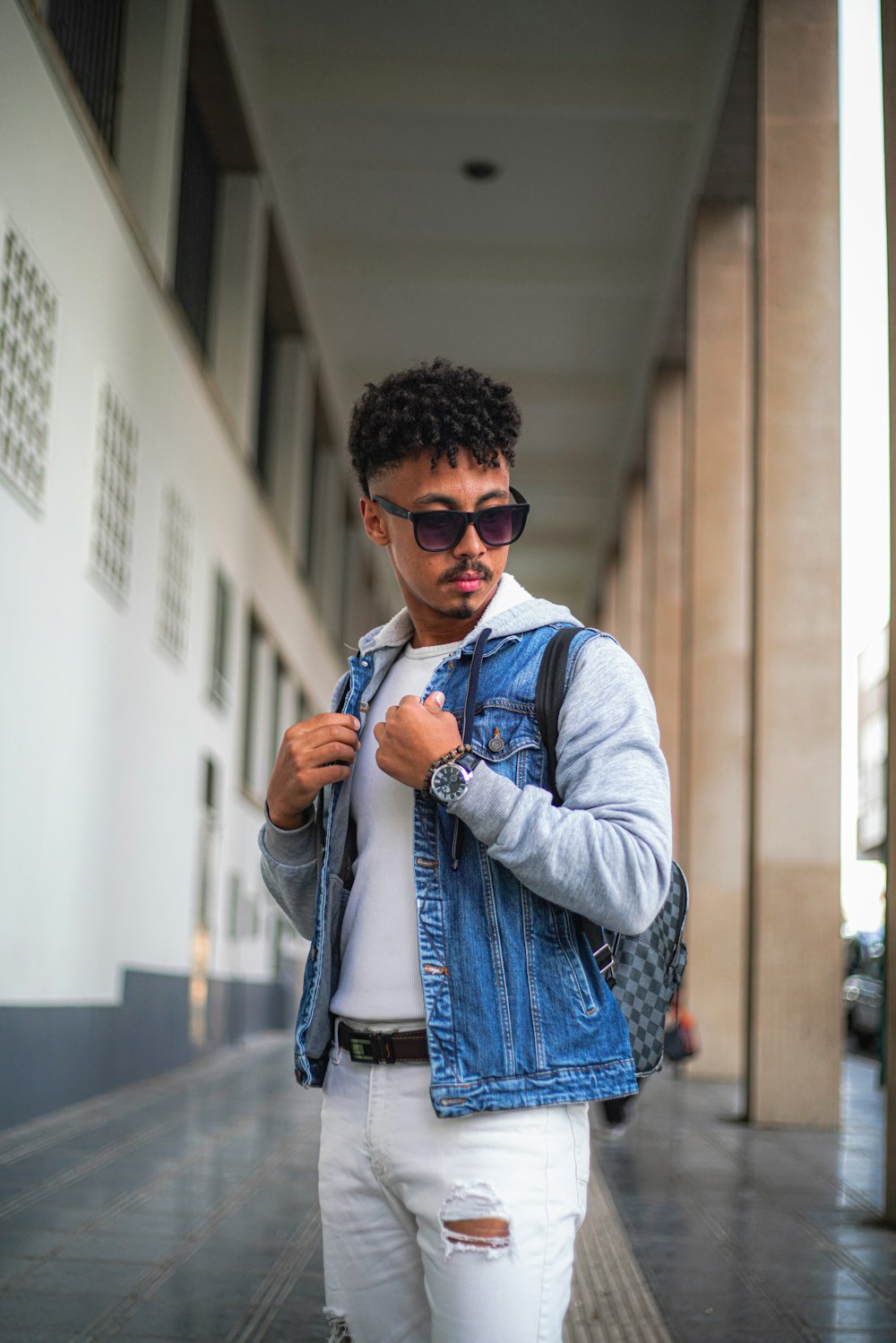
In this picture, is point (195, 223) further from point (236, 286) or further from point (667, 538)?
point (667, 538)

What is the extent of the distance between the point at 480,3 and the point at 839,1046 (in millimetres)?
8978

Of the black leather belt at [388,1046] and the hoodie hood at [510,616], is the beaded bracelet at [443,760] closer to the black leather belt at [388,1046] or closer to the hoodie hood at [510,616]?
the hoodie hood at [510,616]

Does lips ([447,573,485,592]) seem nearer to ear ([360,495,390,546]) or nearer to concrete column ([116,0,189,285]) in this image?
ear ([360,495,390,546])

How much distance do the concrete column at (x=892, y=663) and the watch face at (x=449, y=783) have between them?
408 cm

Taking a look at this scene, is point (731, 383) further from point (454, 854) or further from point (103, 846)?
A: point (454, 854)

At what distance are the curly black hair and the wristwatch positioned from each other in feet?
1.46

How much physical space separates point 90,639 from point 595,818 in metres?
7.38

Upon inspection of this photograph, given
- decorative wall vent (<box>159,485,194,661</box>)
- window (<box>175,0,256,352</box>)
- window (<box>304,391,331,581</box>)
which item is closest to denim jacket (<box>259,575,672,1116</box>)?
decorative wall vent (<box>159,485,194,661</box>)

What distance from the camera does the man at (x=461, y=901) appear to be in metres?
1.70

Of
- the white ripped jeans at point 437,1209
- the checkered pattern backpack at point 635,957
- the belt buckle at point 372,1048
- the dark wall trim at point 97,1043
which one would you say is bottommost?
the dark wall trim at point 97,1043

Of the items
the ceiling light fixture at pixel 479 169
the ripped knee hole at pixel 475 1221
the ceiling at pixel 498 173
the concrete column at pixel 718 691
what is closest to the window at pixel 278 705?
the ceiling at pixel 498 173

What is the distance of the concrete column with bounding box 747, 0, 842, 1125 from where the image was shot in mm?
8922

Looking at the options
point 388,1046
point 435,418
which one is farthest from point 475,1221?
point 435,418

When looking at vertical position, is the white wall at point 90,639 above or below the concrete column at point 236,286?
below
